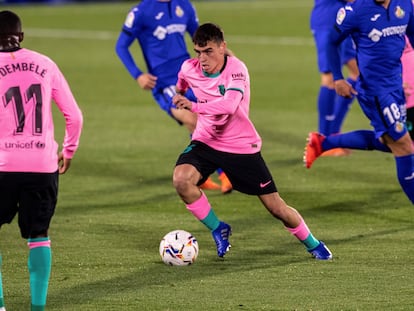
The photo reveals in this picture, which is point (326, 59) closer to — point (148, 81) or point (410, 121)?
point (410, 121)

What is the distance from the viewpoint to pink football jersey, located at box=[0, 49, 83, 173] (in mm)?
6949

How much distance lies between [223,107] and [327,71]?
5368 mm

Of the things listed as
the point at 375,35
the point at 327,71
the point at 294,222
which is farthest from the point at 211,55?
the point at 327,71

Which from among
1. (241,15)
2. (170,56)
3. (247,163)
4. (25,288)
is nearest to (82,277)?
(25,288)

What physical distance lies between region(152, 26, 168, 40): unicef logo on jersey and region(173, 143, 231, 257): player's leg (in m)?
3.24

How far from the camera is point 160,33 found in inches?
479

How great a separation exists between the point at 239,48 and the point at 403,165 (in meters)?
15.8

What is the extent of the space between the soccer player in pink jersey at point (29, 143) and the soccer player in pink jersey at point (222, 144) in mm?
1838

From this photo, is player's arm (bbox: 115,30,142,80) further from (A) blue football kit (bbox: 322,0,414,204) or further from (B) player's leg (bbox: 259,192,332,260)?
(B) player's leg (bbox: 259,192,332,260)

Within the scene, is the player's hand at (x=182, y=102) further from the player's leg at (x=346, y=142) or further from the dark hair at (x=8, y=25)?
the player's leg at (x=346, y=142)

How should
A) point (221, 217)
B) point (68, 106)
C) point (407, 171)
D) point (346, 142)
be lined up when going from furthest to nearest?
point (346, 142), point (221, 217), point (407, 171), point (68, 106)

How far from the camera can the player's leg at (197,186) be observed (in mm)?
8938

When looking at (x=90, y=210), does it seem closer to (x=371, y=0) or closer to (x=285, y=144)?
(x=371, y=0)

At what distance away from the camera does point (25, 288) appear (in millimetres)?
8062
